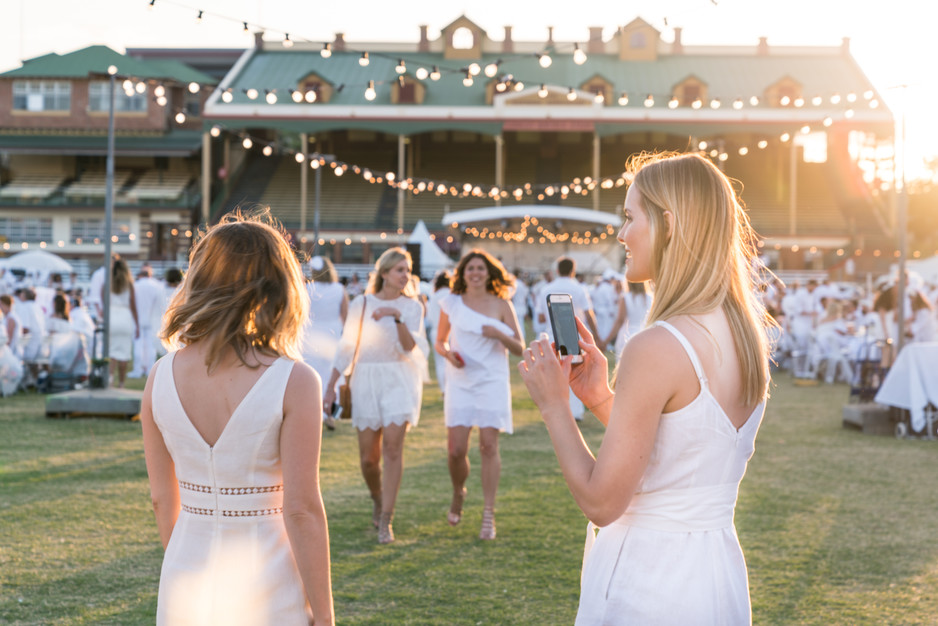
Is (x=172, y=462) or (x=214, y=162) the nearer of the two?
(x=172, y=462)

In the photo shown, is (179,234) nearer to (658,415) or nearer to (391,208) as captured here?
(391,208)

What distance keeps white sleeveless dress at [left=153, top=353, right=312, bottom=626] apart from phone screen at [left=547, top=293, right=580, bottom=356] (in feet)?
2.10

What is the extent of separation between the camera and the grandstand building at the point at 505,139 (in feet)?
134

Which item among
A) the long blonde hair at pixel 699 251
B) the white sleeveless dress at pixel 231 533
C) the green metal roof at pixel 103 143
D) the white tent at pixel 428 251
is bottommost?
the white sleeveless dress at pixel 231 533

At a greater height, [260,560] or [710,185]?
[710,185]

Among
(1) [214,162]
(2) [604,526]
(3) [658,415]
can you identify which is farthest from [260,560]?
(1) [214,162]

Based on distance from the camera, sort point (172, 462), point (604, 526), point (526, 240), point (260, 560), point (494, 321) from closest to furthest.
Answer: point (604, 526)
point (260, 560)
point (172, 462)
point (494, 321)
point (526, 240)

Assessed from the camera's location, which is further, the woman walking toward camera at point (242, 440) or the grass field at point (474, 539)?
the grass field at point (474, 539)

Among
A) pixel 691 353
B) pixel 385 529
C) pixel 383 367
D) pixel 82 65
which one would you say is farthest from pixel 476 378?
pixel 82 65

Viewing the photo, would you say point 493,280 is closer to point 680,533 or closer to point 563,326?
point 563,326

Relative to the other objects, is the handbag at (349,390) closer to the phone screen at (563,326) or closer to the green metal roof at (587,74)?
the phone screen at (563,326)

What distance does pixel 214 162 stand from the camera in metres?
47.0

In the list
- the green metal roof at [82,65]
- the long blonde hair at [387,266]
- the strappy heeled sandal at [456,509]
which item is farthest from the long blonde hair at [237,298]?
the green metal roof at [82,65]

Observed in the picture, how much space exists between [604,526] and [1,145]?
4855cm
